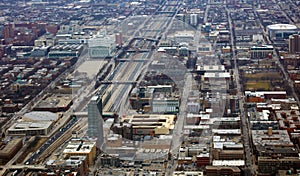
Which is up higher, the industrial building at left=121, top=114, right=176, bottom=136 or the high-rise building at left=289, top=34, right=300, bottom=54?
the industrial building at left=121, top=114, right=176, bottom=136

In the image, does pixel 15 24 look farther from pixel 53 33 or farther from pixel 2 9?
pixel 2 9

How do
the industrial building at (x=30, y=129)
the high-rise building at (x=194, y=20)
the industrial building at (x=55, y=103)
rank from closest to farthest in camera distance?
the industrial building at (x=30, y=129) < the industrial building at (x=55, y=103) < the high-rise building at (x=194, y=20)

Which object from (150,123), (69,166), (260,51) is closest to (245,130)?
(150,123)

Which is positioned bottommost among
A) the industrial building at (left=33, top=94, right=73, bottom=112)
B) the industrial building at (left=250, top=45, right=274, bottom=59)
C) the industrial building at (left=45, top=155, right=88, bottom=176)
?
the industrial building at (left=250, top=45, right=274, bottom=59)

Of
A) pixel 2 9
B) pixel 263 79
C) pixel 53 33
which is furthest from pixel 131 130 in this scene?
pixel 2 9

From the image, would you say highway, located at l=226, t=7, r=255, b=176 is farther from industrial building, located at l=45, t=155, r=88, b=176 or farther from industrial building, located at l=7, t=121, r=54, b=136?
industrial building, located at l=7, t=121, r=54, b=136

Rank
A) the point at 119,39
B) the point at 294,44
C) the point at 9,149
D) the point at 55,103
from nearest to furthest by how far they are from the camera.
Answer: the point at 9,149 < the point at 55,103 < the point at 294,44 < the point at 119,39

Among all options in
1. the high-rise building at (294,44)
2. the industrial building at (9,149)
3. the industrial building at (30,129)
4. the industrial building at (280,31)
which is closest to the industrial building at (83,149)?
the industrial building at (9,149)

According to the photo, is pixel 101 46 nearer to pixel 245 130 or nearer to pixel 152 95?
pixel 152 95

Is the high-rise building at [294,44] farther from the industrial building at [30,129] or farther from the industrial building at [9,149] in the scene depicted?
the industrial building at [9,149]

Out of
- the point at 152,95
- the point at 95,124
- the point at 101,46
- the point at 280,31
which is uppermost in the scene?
the point at 95,124

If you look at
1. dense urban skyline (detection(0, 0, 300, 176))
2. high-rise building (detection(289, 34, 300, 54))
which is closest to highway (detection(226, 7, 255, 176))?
dense urban skyline (detection(0, 0, 300, 176))

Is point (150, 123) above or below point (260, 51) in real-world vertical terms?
above
